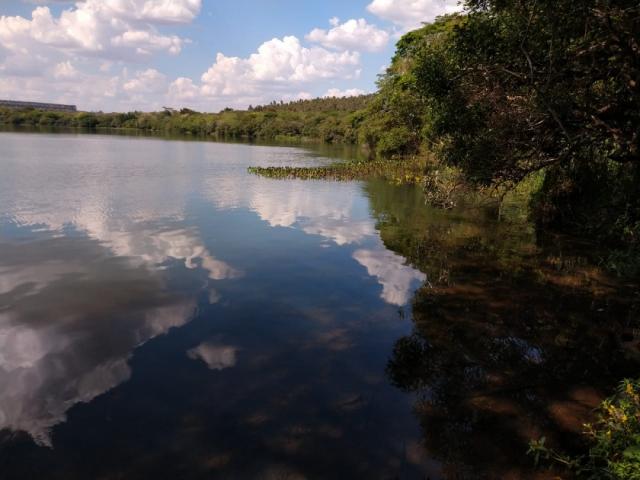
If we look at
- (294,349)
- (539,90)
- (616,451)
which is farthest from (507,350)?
(539,90)

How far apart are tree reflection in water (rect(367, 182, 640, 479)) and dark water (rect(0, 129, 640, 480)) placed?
52 mm

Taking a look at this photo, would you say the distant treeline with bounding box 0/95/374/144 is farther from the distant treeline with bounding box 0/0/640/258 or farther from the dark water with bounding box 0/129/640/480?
the distant treeline with bounding box 0/0/640/258

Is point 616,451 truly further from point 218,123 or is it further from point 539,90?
point 218,123

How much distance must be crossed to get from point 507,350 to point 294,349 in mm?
5167

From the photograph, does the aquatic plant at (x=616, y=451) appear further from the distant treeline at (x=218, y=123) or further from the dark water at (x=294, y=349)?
the distant treeline at (x=218, y=123)

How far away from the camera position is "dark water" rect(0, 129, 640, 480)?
7820 mm

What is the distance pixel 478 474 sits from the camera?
740 cm

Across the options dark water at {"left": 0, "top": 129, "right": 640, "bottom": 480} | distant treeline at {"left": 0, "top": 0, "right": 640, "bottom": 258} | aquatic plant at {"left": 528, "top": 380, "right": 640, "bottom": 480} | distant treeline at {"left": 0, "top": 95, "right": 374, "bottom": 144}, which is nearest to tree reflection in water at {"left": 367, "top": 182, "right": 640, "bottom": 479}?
dark water at {"left": 0, "top": 129, "right": 640, "bottom": 480}

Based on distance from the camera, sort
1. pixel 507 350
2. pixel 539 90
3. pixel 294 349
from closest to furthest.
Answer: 1. pixel 294 349
2. pixel 507 350
3. pixel 539 90

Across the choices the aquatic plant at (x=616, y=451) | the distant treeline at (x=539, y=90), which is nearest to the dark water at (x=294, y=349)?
the aquatic plant at (x=616, y=451)

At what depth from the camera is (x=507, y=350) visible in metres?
11.5

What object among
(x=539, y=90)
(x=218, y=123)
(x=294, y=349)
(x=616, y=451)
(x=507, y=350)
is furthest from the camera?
(x=218, y=123)

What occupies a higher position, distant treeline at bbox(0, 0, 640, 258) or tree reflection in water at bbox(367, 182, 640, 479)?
distant treeline at bbox(0, 0, 640, 258)

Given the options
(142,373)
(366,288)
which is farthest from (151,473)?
(366,288)
